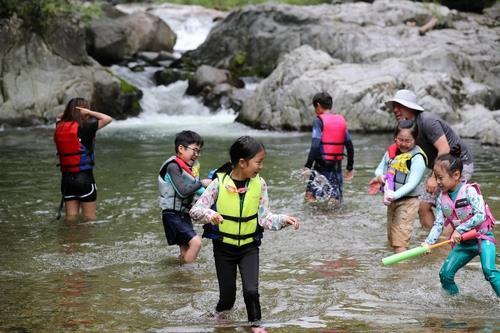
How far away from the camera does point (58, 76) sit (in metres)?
22.7

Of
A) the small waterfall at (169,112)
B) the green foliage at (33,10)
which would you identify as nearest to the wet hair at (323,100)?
the small waterfall at (169,112)

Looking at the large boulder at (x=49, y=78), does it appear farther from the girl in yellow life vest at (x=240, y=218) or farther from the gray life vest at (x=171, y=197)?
the girl in yellow life vest at (x=240, y=218)

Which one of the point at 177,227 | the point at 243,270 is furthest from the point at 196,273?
the point at 243,270

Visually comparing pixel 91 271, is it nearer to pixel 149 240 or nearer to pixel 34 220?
pixel 149 240

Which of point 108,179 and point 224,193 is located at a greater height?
point 224,193

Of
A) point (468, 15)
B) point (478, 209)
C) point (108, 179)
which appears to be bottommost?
point (108, 179)

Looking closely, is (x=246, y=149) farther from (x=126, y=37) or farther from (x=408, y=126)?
(x=126, y=37)

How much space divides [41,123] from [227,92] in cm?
586

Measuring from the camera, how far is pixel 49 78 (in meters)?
22.5

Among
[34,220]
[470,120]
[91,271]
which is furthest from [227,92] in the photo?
[91,271]

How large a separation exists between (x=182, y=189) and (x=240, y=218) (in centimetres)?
190

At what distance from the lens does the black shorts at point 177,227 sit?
7918 millimetres

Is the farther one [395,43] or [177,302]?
[395,43]

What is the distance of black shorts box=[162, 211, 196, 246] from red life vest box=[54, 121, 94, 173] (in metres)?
2.24
